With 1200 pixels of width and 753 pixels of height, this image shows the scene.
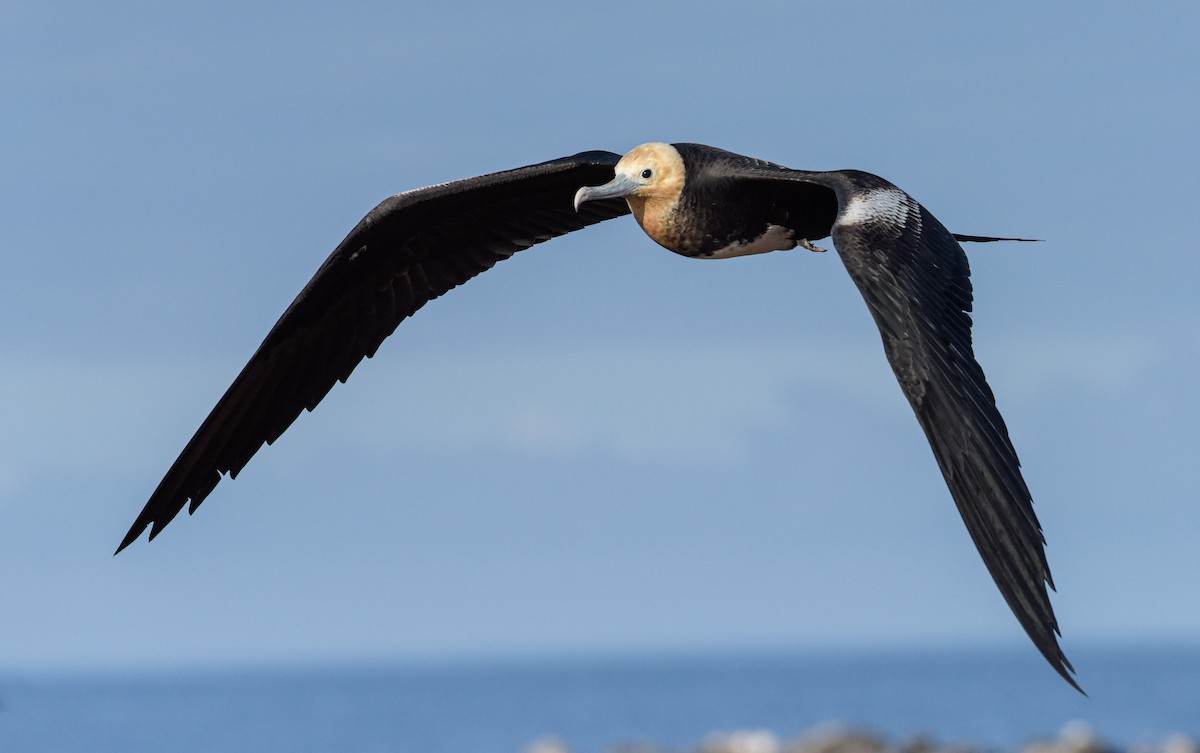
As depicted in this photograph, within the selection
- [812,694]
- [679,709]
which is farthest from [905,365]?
[812,694]

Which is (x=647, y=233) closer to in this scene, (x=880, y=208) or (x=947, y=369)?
(x=880, y=208)

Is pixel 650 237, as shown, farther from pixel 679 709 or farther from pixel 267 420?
pixel 679 709

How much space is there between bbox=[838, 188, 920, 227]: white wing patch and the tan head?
1.46 meters

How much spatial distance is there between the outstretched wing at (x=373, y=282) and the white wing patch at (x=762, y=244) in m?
0.81

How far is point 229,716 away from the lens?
104688mm

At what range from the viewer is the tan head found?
1013 centimetres

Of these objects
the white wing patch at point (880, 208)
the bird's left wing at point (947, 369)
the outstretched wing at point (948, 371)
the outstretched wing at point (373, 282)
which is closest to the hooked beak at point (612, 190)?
the outstretched wing at point (373, 282)

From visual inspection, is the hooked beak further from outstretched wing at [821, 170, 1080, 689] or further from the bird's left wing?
outstretched wing at [821, 170, 1080, 689]

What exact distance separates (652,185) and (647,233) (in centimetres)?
29

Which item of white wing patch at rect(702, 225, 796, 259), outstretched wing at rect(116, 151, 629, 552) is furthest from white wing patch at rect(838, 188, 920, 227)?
outstretched wing at rect(116, 151, 629, 552)

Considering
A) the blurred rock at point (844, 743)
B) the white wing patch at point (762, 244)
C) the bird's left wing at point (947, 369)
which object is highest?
the blurred rock at point (844, 743)

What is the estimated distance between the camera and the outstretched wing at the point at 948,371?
7.15 meters

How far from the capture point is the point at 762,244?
33.8 feet

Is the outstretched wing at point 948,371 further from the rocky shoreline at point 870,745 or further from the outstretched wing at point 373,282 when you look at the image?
the rocky shoreline at point 870,745
